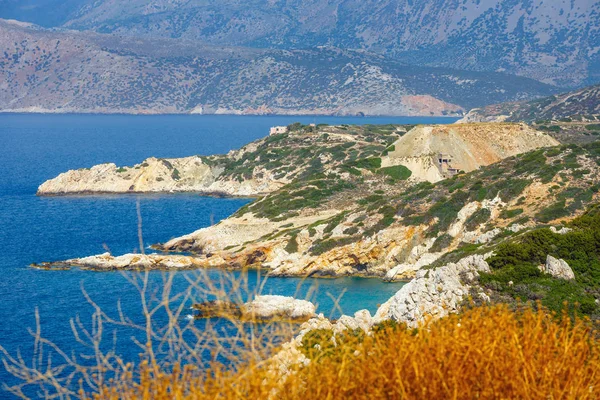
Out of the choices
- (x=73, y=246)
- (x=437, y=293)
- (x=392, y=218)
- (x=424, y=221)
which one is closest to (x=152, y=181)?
(x=73, y=246)

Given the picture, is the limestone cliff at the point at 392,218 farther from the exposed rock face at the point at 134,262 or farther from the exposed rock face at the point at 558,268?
the exposed rock face at the point at 558,268

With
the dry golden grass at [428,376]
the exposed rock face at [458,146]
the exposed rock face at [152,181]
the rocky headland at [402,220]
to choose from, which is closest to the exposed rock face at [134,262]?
the rocky headland at [402,220]

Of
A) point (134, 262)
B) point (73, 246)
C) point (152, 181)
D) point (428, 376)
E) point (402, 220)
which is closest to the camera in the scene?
point (428, 376)

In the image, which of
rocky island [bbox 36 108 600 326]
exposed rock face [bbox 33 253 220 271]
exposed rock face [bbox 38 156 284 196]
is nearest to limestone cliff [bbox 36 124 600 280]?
rocky island [bbox 36 108 600 326]

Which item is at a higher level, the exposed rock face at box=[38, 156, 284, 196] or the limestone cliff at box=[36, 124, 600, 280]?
the limestone cliff at box=[36, 124, 600, 280]

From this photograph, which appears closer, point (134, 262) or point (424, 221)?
point (424, 221)

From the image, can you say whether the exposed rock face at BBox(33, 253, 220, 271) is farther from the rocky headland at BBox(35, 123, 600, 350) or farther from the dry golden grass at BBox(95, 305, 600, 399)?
the dry golden grass at BBox(95, 305, 600, 399)

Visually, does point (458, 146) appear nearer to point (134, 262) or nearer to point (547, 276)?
point (134, 262)

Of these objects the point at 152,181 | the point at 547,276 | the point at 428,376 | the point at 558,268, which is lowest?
the point at 152,181
